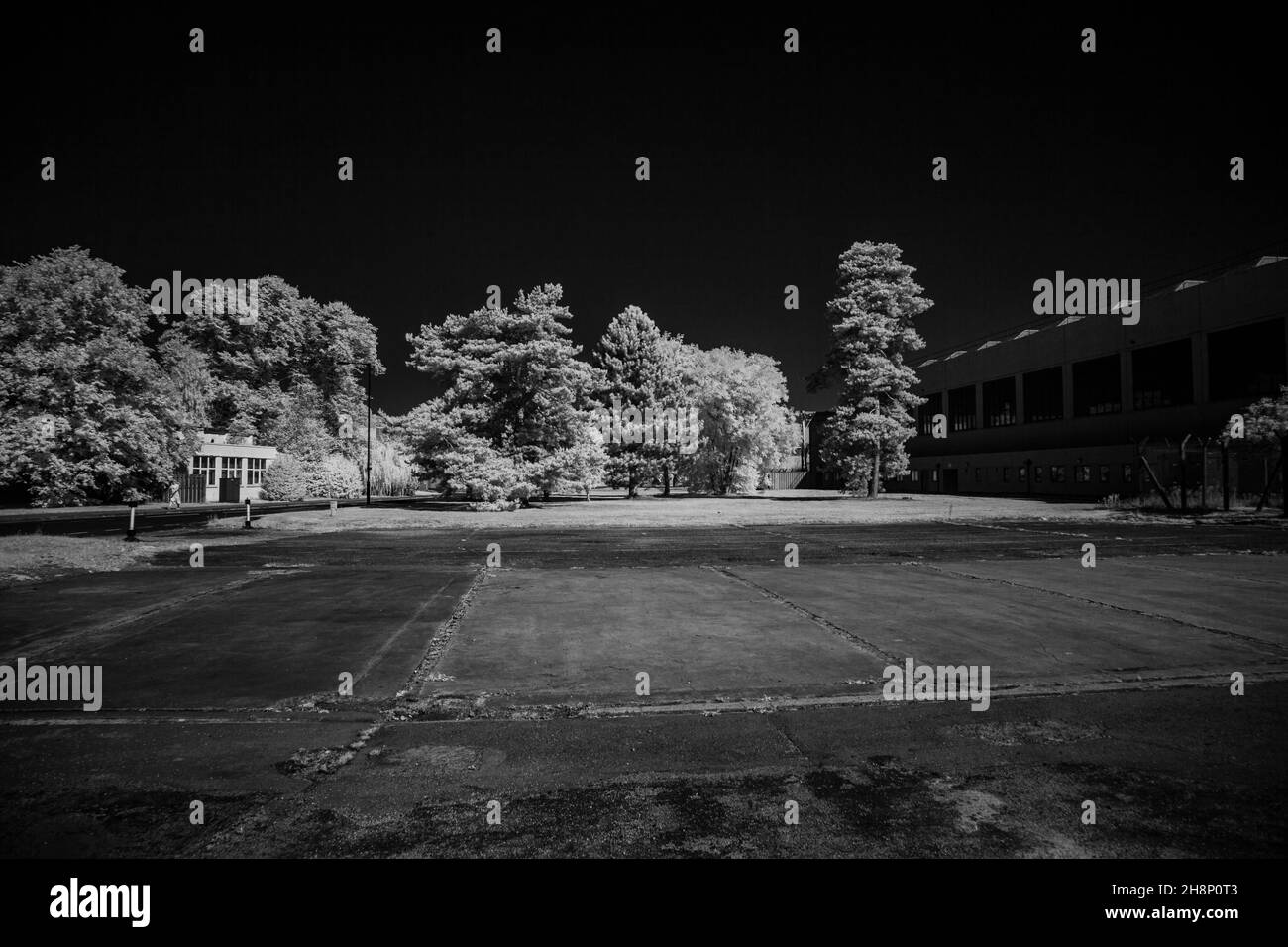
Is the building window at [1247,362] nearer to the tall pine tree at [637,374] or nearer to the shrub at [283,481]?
the tall pine tree at [637,374]

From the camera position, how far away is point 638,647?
5.92 metres

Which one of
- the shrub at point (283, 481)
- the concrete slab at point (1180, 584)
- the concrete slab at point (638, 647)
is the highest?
the shrub at point (283, 481)

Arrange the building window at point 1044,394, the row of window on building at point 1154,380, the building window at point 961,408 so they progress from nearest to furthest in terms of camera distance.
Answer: the row of window on building at point 1154,380 < the building window at point 1044,394 < the building window at point 961,408

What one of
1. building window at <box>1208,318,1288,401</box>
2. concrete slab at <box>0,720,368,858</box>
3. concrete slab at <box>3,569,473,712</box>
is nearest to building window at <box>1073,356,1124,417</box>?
building window at <box>1208,318,1288,401</box>

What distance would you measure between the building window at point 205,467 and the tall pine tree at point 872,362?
143 ft


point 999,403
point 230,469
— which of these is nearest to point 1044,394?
point 999,403

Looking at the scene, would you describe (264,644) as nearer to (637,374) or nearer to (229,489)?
(637,374)

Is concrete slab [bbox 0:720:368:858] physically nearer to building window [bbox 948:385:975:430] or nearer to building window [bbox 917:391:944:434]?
building window [bbox 948:385:975:430]

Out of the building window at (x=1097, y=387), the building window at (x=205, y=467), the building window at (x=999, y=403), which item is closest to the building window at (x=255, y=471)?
the building window at (x=205, y=467)

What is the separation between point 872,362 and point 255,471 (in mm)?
46733

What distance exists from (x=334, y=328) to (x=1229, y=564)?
6810 cm

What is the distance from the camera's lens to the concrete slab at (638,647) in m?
4.83

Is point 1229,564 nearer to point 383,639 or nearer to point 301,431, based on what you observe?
point 383,639

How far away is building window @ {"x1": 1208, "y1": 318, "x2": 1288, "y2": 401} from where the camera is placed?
35156 mm
